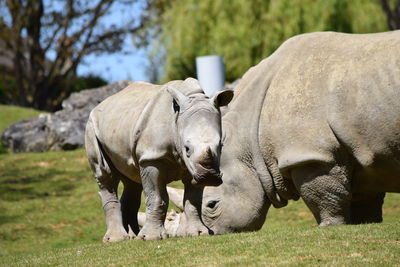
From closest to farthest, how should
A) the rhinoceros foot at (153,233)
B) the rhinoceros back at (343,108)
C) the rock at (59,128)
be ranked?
the rhinoceros back at (343,108) → the rhinoceros foot at (153,233) → the rock at (59,128)

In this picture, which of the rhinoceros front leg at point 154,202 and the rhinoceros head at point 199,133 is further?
the rhinoceros front leg at point 154,202

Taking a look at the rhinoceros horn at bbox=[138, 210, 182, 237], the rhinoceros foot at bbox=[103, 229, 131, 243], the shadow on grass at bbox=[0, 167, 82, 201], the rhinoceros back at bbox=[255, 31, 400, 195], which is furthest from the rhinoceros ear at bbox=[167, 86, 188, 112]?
the shadow on grass at bbox=[0, 167, 82, 201]

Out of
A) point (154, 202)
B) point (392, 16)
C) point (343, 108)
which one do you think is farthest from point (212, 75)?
point (343, 108)

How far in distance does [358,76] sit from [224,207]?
72.3 inches

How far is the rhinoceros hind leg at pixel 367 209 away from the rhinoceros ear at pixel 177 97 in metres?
2.25

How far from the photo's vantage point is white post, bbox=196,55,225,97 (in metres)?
17.3

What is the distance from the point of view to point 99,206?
15.0 m

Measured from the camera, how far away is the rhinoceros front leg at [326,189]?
7914mm

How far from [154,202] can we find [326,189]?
1.57 metres

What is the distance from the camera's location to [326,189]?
7.95 m

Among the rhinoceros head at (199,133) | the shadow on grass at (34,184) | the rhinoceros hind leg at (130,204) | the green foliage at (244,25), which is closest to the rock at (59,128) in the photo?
the shadow on grass at (34,184)

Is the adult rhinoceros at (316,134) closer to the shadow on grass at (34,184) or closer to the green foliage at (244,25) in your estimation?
the shadow on grass at (34,184)

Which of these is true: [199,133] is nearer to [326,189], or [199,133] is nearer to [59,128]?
[326,189]

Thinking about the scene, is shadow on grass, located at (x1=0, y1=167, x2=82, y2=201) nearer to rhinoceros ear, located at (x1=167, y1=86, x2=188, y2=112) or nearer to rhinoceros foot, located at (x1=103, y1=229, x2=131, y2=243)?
rhinoceros foot, located at (x1=103, y1=229, x2=131, y2=243)
